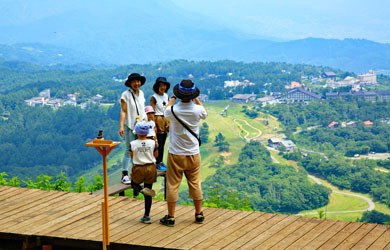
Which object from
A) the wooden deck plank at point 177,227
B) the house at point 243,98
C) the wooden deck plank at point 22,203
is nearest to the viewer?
the wooden deck plank at point 177,227

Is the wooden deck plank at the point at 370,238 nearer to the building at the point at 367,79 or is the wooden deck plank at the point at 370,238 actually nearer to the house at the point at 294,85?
the house at the point at 294,85

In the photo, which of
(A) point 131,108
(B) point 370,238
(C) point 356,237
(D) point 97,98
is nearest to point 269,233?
(C) point 356,237

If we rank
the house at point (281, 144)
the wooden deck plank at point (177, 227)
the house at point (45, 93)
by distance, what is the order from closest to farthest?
the wooden deck plank at point (177, 227) < the house at point (281, 144) < the house at point (45, 93)

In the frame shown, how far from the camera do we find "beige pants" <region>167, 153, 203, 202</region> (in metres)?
5.06

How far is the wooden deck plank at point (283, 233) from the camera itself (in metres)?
4.76

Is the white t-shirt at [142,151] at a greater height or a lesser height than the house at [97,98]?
greater

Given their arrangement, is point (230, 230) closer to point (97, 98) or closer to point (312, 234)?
point (312, 234)

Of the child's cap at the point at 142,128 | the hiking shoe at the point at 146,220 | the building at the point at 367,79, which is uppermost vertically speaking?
the child's cap at the point at 142,128

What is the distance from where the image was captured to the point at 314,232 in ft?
16.6

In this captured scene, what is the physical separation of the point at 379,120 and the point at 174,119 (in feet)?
317

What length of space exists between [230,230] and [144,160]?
1117mm

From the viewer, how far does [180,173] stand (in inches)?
203

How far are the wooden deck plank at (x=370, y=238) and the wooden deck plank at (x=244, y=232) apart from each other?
92 centimetres

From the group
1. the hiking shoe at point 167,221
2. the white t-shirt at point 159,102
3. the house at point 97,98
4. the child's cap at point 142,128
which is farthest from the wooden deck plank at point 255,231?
the house at point 97,98
